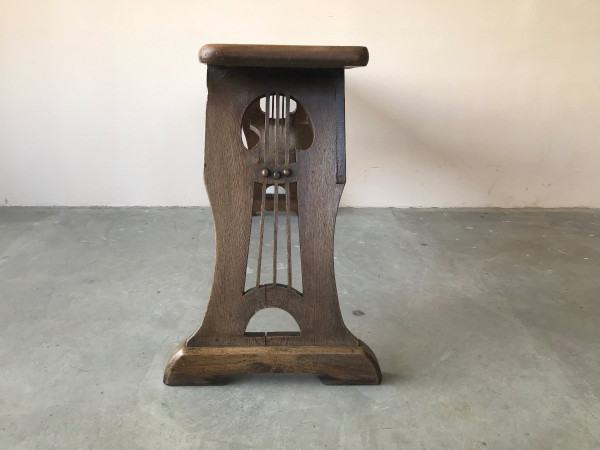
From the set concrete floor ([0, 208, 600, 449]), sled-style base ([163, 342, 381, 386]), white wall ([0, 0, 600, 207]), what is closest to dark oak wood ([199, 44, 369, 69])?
sled-style base ([163, 342, 381, 386])

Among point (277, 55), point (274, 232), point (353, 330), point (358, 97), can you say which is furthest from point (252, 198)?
point (358, 97)

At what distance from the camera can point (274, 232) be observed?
1.51m

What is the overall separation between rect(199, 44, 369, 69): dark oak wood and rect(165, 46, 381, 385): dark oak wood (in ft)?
0.20

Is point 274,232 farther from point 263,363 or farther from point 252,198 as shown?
point 263,363

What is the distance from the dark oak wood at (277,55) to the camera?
1.34 metres

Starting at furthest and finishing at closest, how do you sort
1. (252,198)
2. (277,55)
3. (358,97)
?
(358,97) < (252,198) < (277,55)

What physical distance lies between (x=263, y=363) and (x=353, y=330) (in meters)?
0.45

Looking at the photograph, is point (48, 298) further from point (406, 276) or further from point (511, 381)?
point (511, 381)

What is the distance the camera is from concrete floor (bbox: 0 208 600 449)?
4.57 ft

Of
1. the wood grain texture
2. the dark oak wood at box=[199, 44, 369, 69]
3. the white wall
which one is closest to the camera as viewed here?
the dark oak wood at box=[199, 44, 369, 69]

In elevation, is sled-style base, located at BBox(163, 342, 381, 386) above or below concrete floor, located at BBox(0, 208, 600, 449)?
above

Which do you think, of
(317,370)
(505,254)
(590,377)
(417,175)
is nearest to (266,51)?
(317,370)

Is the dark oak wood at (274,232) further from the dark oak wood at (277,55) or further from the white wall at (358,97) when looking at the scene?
the white wall at (358,97)

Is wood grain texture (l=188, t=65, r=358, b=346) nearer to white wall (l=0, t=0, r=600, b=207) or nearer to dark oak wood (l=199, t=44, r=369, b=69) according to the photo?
dark oak wood (l=199, t=44, r=369, b=69)
